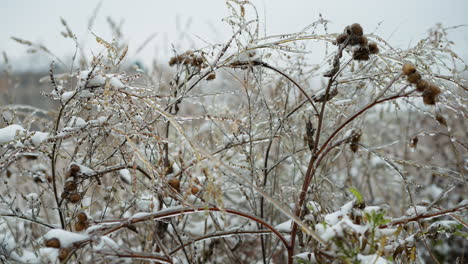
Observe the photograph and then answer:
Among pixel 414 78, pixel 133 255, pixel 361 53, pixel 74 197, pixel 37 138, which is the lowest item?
pixel 133 255

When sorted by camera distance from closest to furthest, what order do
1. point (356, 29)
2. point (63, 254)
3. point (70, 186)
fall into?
point (63, 254) → point (356, 29) → point (70, 186)

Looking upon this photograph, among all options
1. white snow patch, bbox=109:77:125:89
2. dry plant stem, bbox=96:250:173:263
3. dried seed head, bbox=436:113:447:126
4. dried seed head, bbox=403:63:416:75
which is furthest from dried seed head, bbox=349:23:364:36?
dry plant stem, bbox=96:250:173:263

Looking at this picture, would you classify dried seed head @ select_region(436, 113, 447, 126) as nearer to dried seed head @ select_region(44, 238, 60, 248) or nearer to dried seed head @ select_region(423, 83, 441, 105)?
dried seed head @ select_region(423, 83, 441, 105)

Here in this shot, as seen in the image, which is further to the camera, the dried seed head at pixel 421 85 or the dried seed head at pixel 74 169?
the dried seed head at pixel 74 169

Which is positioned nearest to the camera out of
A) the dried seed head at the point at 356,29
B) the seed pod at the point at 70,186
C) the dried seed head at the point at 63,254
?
the dried seed head at the point at 63,254

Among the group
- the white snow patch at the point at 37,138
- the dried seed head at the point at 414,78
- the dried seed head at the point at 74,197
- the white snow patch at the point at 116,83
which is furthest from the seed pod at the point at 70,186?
the dried seed head at the point at 414,78

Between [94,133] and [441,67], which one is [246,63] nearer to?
[94,133]

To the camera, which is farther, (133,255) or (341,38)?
(341,38)

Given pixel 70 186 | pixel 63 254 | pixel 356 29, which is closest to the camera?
pixel 63 254

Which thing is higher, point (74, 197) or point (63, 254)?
point (74, 197)

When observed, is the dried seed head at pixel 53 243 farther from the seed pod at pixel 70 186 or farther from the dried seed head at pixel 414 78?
the dried seed head at pixel 414 78

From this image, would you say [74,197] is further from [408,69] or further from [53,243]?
[408,69]

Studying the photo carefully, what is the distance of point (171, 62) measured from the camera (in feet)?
6.42

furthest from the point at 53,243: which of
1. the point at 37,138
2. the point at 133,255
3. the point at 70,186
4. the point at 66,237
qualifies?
the point at 37,138
